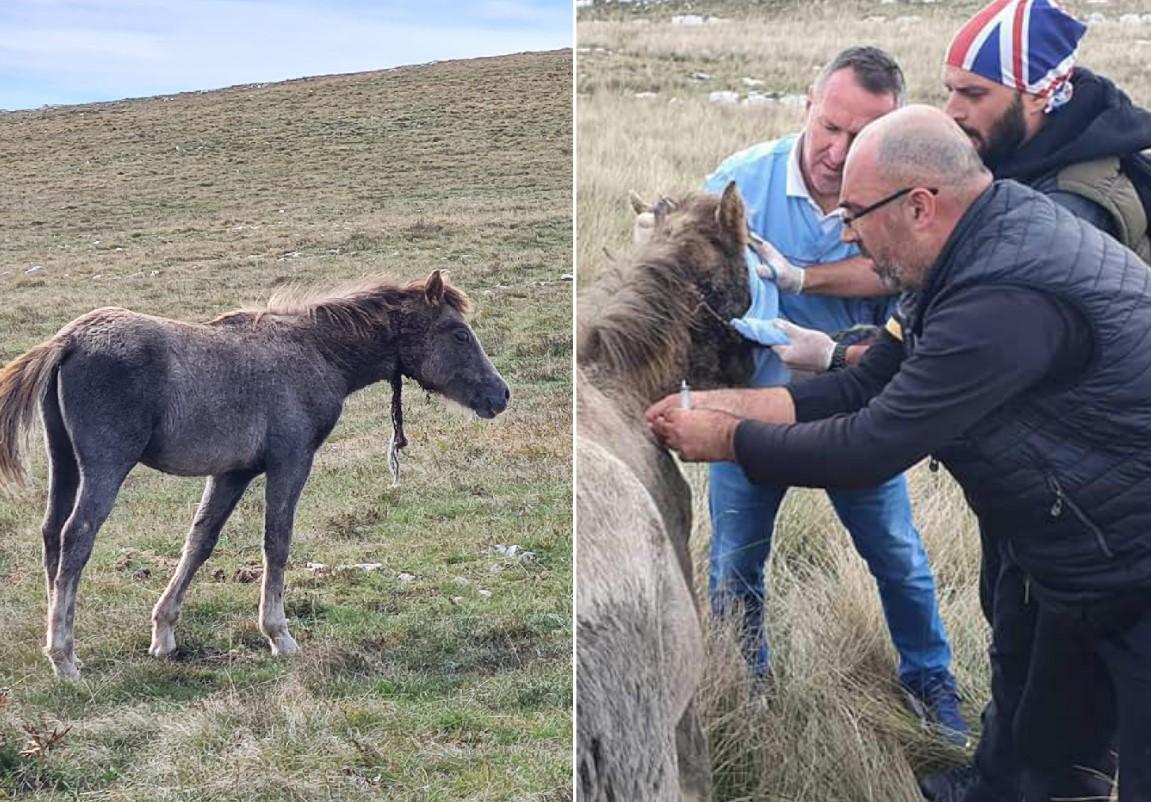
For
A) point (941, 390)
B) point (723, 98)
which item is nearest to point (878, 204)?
point (941, 390)

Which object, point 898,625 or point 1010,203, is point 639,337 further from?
point 898,625

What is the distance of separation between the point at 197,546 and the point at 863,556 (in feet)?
5.92

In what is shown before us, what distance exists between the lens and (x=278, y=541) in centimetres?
325

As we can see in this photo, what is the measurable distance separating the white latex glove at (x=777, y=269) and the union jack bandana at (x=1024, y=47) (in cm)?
56

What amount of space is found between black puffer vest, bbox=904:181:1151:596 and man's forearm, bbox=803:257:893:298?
0.59 m

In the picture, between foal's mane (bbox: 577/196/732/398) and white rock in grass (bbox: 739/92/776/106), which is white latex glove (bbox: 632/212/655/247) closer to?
foal's mane (bbox: 577/196/732/398)

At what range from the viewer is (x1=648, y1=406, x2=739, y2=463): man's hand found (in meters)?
2.17

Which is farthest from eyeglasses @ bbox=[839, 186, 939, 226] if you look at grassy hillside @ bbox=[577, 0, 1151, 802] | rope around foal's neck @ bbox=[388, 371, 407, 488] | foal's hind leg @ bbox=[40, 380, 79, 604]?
foal's hind leg @ bbox=[40, 380, 79, 604]

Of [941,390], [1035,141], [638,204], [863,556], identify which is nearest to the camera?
[941,390]

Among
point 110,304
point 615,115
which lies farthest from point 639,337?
point 615,115

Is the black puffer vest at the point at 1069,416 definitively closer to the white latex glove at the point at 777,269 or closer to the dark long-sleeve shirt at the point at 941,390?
the dark long-sleeve shirt at the point at 941,390

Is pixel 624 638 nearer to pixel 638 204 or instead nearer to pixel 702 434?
pixel 702 434

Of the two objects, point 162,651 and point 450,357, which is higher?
point 450,357

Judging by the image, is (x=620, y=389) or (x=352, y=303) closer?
(x=620, y=389)
